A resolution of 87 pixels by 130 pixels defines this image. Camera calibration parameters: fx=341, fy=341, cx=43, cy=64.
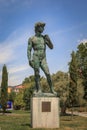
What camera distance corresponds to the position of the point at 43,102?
48.1 feet

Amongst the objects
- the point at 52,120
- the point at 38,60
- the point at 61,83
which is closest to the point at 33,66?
the point at 38,60

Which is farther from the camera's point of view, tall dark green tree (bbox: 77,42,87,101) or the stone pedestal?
tall dark green tree (bbox: 77,42,87,101)

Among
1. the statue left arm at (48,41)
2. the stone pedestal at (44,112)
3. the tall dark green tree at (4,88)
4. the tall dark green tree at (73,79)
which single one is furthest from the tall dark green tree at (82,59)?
the stone pedestal at (44,112)

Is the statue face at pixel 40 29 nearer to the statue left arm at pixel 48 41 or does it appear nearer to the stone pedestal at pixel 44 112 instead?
the statue left arm at pixel 48 41

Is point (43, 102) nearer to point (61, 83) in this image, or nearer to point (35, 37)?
point (35, 37)

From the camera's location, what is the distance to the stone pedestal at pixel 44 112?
47.9ft

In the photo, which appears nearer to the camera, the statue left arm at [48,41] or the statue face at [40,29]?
the statue face at [40,29]

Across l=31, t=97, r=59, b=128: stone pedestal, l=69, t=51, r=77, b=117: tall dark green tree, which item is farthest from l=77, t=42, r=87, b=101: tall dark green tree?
l=31, t=97, r=59, b=128: stone pedestal

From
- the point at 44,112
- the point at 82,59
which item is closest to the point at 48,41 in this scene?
the point at 44,112

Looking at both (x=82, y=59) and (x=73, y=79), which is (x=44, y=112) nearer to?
(x=73, y=79)

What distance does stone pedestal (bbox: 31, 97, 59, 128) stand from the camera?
47.9 feet

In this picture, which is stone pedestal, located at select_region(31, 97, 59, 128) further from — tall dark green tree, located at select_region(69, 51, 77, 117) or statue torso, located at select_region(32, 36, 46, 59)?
tall dark green tree, located at select_region(69, 51, 77, 117)

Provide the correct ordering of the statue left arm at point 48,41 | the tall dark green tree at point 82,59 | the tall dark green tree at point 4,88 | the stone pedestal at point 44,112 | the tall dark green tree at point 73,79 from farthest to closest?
the tall dark green tree at point 82,59, the tall dark green tree at point 4,88, the tall dark green tree at point 73,79, the statue left arm at point 48,41, the stone pedestal at point 44,112

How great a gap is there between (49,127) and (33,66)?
2.76 metres
